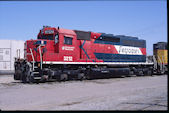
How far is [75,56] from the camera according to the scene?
14.5m

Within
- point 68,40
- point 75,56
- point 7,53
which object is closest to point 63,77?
point 75,56

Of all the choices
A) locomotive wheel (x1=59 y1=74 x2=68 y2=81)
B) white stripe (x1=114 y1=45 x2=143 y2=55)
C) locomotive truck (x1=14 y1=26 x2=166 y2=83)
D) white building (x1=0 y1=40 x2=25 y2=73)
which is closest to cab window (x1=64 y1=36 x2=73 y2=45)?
locomotive truck (x1=14 y1=26 x2=166 y2=83)

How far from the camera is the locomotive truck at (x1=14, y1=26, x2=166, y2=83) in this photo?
12.9m

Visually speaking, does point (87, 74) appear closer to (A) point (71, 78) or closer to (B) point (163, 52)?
(A) point (71, 78)

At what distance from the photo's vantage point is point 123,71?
1766 cm

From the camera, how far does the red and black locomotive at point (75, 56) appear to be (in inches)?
510

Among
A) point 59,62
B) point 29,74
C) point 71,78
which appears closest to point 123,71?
point 71,78

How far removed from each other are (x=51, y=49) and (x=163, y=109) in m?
9.46

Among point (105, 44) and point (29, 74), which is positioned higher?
point (105, 44)

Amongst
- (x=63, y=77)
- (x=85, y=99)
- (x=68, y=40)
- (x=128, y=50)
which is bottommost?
(x=85, y=99)

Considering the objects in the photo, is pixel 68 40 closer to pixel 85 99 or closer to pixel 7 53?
pixel 85 99

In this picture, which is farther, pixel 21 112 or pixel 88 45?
pixel 88 45

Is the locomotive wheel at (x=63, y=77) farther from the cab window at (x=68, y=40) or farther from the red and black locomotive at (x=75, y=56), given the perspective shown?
the cab window at (x=68, y=40)

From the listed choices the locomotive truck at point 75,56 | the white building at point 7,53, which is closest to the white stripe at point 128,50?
the locomotive truck at point 75,56
